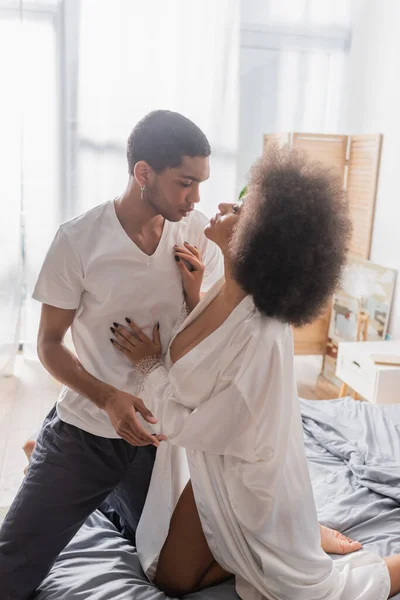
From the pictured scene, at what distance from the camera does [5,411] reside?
3.36 metres

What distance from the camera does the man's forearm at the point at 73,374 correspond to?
57.1 inches

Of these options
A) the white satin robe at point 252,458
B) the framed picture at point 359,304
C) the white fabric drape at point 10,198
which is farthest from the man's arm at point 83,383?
the white fabric drape at point 10,198

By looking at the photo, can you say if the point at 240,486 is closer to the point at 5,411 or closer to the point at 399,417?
the point at 399,417

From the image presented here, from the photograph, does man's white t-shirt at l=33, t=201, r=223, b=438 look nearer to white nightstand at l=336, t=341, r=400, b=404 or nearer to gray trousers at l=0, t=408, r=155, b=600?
gray trousers at l=0, t=408, r=155, b=600

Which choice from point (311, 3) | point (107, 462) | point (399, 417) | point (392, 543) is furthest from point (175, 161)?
point (311, 3)

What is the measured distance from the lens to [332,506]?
6.12 ft

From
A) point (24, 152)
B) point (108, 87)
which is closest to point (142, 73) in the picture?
point (108, 87)

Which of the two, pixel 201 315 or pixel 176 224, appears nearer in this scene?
pixel 201 315

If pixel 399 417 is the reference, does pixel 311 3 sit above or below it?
above

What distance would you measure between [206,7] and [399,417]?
2652 mm

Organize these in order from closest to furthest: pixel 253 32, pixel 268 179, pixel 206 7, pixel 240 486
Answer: pixel 268 179 → pixel 240 486 → pixel 206 7 → pixel 253 32

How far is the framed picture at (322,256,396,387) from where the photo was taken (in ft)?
11.4

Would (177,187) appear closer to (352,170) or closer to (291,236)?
(291,236)

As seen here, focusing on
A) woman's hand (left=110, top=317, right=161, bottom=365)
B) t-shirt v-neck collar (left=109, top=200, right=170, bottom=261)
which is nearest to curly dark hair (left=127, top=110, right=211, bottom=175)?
t-shirt v-neck collar (left=109, top=200, right=170, bottom=261)
